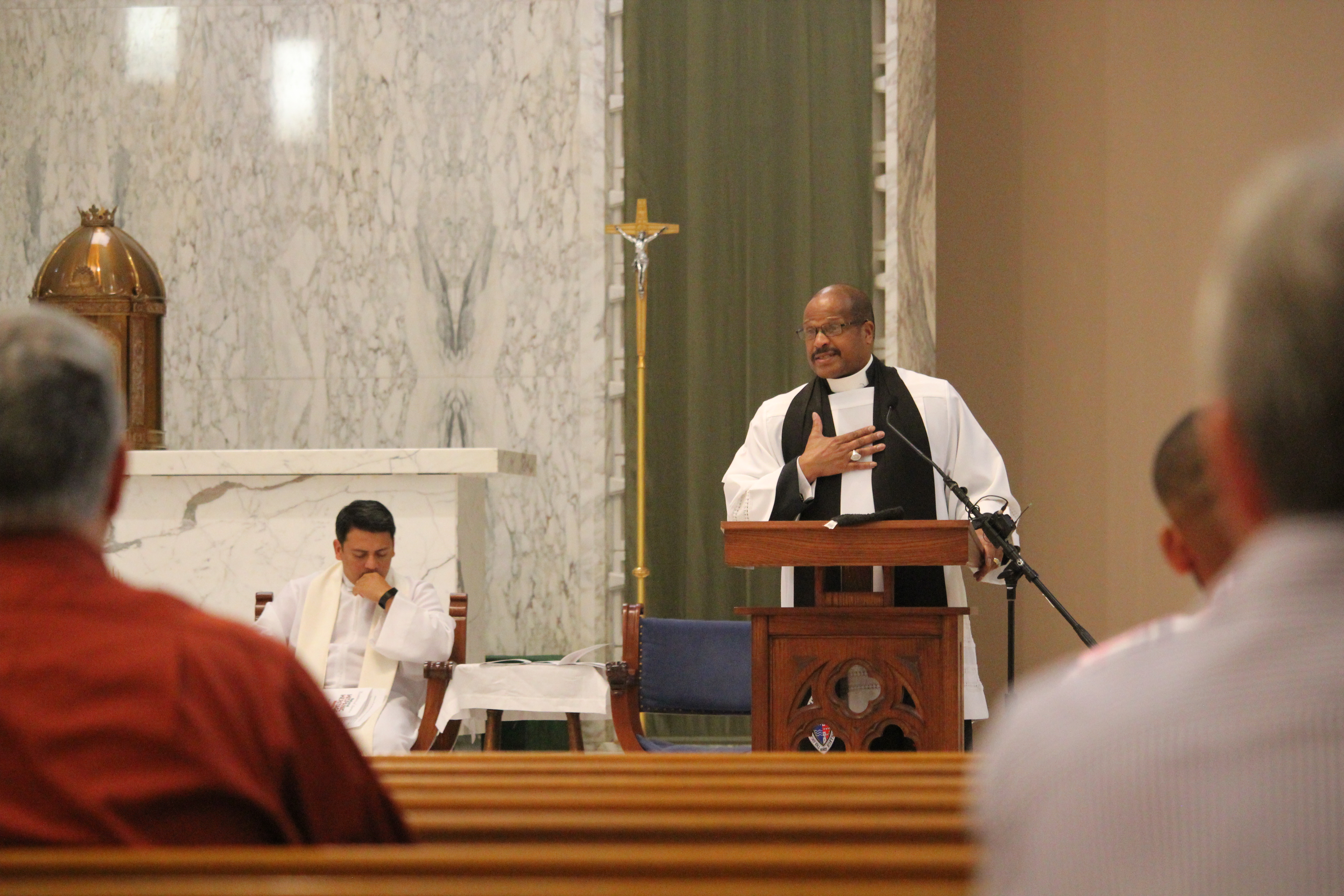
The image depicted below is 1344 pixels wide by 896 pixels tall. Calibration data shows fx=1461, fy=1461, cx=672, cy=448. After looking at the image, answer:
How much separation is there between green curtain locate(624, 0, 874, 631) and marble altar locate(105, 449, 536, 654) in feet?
6.03

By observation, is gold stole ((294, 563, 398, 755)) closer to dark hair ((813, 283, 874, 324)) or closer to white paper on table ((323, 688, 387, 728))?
white paper on table ((323, 688, 387, 728))

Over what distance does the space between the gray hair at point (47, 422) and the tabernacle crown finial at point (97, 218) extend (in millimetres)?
6131

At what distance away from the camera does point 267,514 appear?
6.71 m

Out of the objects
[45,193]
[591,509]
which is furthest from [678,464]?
[45,193]

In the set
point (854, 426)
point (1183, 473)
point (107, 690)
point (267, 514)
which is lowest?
point (107, 690)

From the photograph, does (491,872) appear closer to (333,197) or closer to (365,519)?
(365,519)

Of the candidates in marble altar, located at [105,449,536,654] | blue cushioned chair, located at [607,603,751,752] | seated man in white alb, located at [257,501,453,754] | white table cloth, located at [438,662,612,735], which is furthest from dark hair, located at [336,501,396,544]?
blue cushioned chair, located at [607,603,751,752]

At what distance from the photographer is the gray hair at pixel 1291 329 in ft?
3.05

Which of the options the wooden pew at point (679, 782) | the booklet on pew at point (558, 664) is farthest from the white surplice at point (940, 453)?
the wooden pew at point (679, 782)

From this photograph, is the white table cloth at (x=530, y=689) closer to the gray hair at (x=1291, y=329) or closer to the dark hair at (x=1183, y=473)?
the dark hair at (x=1183, y=473)

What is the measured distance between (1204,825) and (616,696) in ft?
13.2

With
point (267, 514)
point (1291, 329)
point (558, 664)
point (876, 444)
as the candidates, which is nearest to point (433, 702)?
point (558, 664)

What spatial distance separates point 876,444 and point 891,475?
0.38 m

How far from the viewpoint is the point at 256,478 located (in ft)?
22.1
